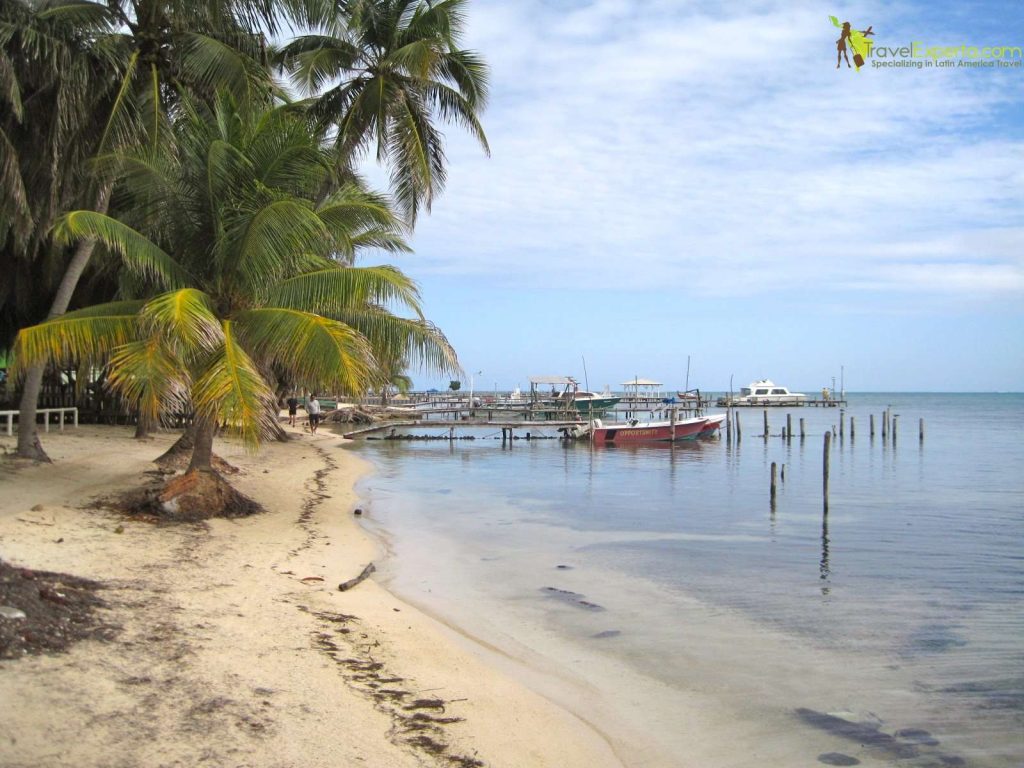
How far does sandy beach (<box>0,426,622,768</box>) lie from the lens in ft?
14.3

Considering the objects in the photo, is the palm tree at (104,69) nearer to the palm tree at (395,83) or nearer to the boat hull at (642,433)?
the palm tree at (395,83)

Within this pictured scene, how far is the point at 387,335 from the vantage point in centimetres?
1325

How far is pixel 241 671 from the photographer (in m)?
5.62

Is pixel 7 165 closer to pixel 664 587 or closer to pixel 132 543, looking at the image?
A: pixel 132 543

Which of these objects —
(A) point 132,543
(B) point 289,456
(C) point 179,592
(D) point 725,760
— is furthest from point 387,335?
(B) point 289,456

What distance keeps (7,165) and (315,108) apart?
25.3ft

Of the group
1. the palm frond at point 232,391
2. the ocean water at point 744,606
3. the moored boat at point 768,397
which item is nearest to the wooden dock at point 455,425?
A: the ocean water at point 744,606

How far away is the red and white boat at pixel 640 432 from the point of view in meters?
39.7

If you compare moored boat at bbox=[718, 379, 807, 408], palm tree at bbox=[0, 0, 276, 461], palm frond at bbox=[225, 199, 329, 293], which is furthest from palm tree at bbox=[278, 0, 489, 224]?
moored boat at bbox=[718, 379, 807, 408]

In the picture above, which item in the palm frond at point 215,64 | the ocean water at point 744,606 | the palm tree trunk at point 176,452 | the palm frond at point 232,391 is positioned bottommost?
the ocean water at point 744,606

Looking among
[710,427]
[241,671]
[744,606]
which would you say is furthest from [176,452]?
[710,427]

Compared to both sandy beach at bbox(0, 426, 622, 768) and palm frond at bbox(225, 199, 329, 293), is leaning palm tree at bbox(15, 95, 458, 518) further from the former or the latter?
sandy beach at bbox(0, 426, 622, 768)

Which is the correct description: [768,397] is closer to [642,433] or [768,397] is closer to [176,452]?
[642,433]

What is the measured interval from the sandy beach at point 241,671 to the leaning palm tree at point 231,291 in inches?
70.6
